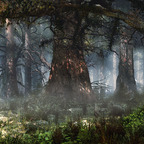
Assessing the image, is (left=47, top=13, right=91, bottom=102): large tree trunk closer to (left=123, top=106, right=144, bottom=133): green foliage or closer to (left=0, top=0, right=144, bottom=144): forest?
(left=0, top=0, right=144, bottom=144): forest

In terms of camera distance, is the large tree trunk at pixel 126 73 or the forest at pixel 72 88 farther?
the large tree trunk at pixel 126 73

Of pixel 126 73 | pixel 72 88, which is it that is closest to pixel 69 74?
pixel 72 88

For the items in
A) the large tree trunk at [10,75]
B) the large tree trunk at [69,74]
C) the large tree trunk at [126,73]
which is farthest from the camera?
the large tree trunk at [126,73]

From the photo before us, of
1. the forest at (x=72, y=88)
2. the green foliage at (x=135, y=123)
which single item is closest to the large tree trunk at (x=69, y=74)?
the forest at (x=72, y=88)

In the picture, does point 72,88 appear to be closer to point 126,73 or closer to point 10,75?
point 10,75

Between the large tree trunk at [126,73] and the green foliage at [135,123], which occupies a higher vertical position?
the large tree trunk at [126,73]

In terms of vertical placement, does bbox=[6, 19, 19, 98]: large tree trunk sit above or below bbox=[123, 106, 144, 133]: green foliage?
above

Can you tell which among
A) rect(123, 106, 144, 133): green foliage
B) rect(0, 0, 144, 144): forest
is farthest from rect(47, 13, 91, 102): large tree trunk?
rect(123, 106, 144, 133): green foliage

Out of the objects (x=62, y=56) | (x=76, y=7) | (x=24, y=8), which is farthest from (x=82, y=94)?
(x=24, y=8)

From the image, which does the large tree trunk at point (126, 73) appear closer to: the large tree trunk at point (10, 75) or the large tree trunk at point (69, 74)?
the large tree trunk at point (69, 74)

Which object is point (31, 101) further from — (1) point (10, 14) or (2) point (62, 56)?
(1) point (10, 14)

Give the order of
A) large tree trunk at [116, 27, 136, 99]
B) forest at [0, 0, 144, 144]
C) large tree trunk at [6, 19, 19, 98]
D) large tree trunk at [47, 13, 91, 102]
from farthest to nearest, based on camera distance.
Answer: large tree trunk at [116, 27, 136, 99]
large tree trunk at [6, 19, 19, 98]
large tree trunk at [47, 13, 91, 102]
forest at [0, 0, 144, 144]

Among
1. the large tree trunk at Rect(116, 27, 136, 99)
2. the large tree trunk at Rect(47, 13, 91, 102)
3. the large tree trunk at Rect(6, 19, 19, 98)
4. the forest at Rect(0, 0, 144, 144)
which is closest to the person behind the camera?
the forest at Rect(0, 0, 144, 144)

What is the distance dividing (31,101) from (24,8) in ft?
18.8
